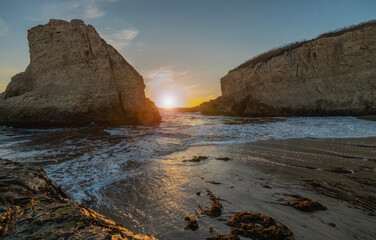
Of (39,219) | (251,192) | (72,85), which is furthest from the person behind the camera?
(72,85)

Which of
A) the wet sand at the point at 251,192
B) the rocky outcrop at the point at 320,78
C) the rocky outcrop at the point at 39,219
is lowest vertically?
the wet sand at the point at 251,192

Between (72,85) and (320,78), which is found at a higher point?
(72,85)

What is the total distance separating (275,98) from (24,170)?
81.8 feet

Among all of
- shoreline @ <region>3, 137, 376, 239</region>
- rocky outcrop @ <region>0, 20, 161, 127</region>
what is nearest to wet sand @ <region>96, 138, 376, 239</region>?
shoreline @ <region>3, 137, 376, 239</region>

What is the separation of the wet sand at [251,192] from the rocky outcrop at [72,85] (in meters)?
9.65

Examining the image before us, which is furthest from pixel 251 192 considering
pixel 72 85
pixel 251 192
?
pixel 72 85

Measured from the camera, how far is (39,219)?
1.07 meters

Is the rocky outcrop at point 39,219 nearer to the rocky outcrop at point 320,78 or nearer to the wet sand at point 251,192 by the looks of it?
the wet sand at point 251,192

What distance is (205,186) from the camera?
308 centimetres

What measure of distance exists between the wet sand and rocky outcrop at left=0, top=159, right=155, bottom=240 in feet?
3.21

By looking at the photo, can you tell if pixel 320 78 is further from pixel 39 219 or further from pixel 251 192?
pixel 39 219

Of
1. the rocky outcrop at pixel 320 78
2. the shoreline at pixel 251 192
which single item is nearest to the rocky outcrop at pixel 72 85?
the shoreline at pixel 251 192

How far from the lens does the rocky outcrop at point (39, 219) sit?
957mm

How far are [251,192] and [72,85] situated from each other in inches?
565
